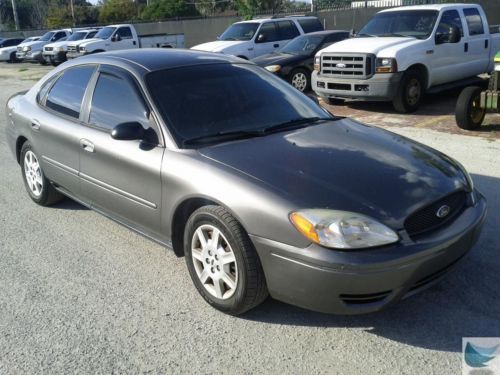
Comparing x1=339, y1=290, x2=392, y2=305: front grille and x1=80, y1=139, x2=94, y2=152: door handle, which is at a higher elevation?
x1=80, y1=139, x2=94, y2=152: door handle

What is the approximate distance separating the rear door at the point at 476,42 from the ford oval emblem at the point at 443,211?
8.65m

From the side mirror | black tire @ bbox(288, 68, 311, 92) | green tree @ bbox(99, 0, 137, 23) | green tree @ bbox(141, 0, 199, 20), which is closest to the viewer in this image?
the side mirror

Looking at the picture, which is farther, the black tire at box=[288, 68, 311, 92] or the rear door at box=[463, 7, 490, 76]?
the black tire at box=[288, 68, 311, 92]

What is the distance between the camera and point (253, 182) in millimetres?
3256

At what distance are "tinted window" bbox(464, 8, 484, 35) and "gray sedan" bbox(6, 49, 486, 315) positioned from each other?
7796 mm

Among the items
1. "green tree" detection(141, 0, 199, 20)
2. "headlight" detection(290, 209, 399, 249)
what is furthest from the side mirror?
"green tree" detection(141, 0, 199, 20)

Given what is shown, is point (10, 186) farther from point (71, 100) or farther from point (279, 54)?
point (279, 54)

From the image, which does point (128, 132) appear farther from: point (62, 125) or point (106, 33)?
point (106, 33)

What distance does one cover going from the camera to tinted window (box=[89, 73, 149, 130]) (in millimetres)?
4066

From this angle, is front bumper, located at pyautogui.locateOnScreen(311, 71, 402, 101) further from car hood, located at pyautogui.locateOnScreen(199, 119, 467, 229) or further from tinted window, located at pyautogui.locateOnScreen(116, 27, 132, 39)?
tinted window, located at pyautogui.locateOnScreen(116, 27, 132, 39)

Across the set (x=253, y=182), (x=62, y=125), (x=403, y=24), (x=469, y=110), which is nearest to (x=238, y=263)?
(x=253, y=182)

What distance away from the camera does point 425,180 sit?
343cm

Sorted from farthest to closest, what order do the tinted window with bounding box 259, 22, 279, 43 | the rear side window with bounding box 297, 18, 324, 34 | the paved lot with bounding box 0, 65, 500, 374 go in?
the rear side window with bounding box 297, 18, 324, 34, the tinted window with bounding box 259, 22, 279, 43, the paved lot with bounding box 0, 65, 500, 374

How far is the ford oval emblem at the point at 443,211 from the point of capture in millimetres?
3258
